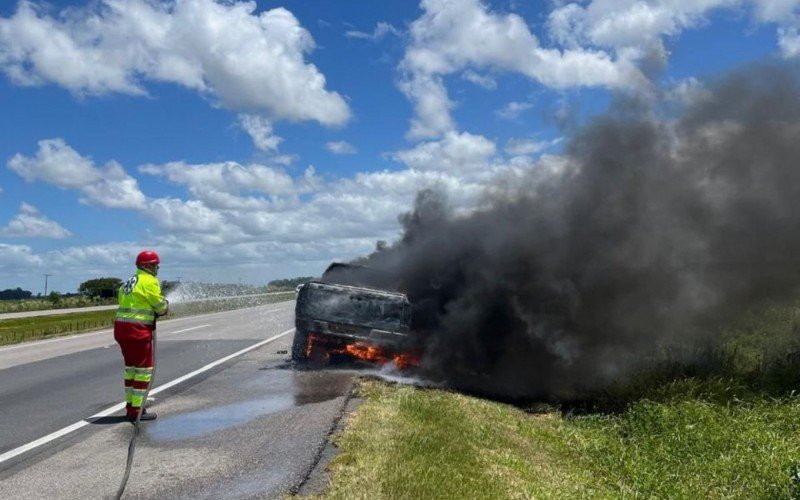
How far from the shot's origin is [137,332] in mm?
7766

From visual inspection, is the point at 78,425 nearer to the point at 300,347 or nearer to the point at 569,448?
the point at 300,347

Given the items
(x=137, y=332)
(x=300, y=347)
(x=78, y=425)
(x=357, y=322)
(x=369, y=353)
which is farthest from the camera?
(x=300, y=347)

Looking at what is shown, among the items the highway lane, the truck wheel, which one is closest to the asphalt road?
the highway lane

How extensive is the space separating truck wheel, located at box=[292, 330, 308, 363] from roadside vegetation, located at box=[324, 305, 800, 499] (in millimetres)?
2089

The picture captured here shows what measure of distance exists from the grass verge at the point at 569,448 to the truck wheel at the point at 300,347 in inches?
88.3

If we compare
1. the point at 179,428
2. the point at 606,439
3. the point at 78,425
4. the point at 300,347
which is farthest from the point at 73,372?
the point at 606,439

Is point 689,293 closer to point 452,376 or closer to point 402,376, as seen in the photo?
point 452,376

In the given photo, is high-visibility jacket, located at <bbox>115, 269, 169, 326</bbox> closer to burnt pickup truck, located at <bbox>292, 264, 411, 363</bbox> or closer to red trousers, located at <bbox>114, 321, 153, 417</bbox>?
red trousers, located at <bbox>114, 321, 153, 417</bbox>

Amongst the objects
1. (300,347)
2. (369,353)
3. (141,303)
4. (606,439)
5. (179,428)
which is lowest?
(606,439)

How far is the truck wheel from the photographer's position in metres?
11.8

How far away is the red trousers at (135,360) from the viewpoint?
7664 millimetres

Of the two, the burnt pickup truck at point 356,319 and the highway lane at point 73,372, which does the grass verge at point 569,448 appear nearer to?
the burnt pickup truck at point 356,319

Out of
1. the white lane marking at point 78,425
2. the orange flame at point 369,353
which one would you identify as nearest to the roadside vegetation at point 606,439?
the orange flame at point 369,353

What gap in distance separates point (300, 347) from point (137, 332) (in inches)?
177
